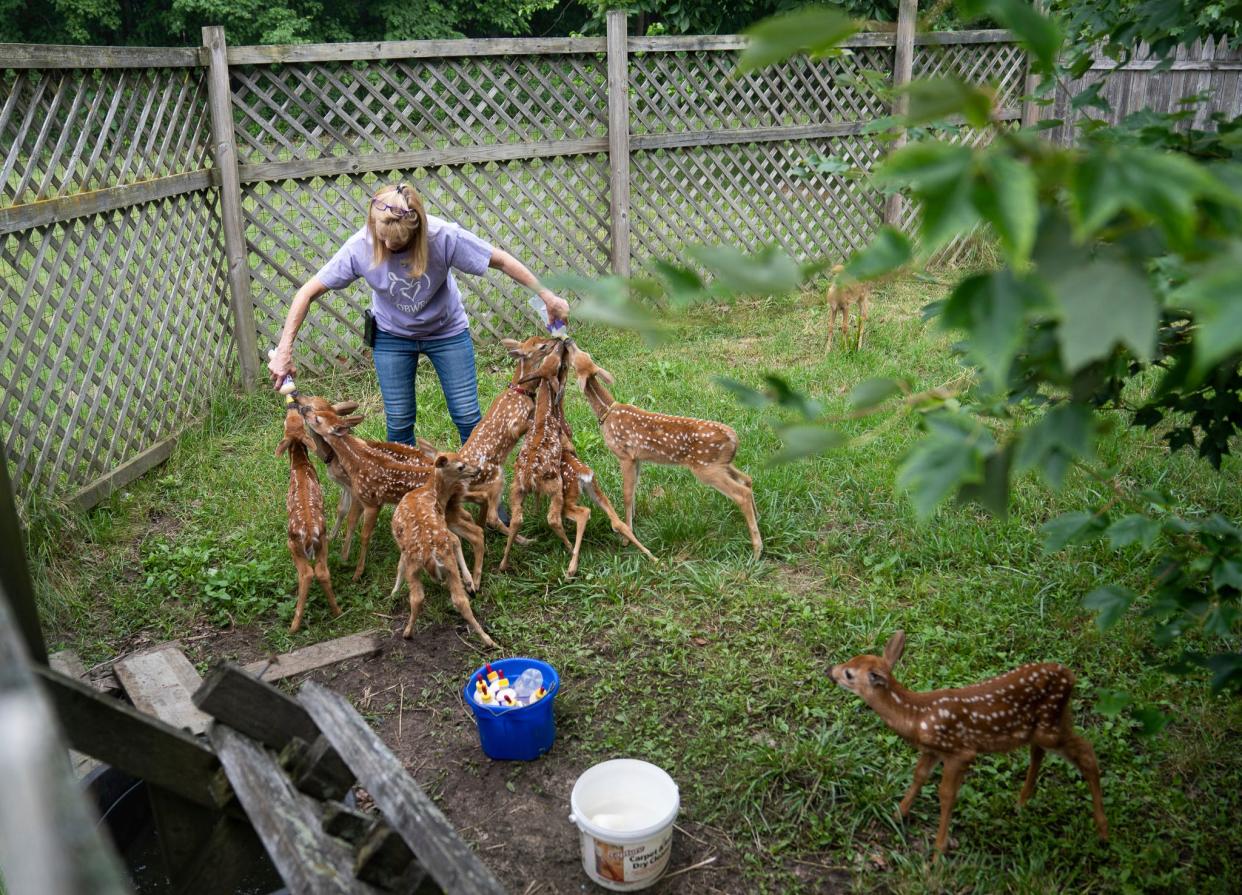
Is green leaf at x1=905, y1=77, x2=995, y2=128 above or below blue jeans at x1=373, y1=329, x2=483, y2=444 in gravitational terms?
above

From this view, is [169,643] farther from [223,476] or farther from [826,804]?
[826,804]

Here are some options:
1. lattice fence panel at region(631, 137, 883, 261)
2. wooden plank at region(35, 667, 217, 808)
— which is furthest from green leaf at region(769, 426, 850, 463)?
lattice fence panel at region(631, 137, 883, 261)

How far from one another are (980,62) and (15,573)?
10.1 meters

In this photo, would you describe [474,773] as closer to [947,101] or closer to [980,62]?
[947,101]

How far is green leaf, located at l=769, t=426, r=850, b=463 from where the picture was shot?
1.21 metres

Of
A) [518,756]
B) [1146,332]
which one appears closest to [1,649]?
[1146,332]

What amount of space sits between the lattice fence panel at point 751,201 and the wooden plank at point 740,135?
0.08 m

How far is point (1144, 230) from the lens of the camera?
1075mm

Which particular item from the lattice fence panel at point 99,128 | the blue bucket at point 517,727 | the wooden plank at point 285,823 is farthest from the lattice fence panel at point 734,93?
the wooden plank at point 285,823

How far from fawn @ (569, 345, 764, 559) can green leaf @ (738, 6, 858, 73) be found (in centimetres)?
377

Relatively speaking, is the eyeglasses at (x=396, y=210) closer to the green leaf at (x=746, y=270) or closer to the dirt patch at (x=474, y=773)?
the dirt patch at (x=474, y=773)

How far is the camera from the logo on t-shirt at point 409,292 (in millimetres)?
4957

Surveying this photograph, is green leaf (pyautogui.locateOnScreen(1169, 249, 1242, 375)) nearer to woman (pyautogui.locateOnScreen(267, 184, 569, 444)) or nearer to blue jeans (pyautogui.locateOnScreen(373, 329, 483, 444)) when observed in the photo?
woman (pyautogui.locateOnScreen(267, 184, 569, 444))

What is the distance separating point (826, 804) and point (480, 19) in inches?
1036
